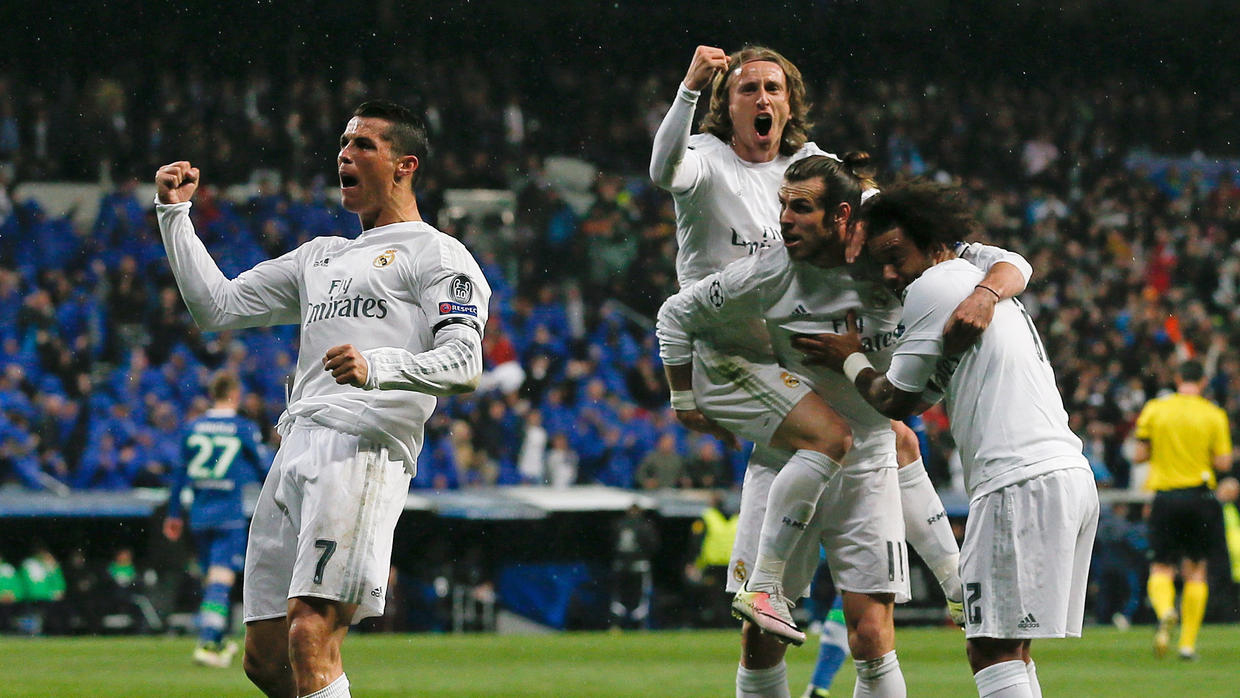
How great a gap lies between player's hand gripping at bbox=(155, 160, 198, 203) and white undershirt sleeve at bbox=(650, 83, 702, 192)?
5.45ft

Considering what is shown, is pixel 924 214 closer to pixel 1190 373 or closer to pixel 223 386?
pixel 1190 373

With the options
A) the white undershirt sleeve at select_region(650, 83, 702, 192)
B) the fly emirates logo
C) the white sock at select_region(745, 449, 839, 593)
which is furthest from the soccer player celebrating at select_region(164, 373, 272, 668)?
the fly emirates logo

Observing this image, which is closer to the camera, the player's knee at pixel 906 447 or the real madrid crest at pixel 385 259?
the real madrid crest at pixel 385 259

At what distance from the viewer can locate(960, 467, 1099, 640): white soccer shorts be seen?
486 cm

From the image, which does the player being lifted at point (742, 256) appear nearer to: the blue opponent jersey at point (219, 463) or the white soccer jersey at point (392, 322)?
the white soccer jersey at point (392, 322)

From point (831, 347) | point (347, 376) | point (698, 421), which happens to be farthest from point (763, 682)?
point (347, 376)

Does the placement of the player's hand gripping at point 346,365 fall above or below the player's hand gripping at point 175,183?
below

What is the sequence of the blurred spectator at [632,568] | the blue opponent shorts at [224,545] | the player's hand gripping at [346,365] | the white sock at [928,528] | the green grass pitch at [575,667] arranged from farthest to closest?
the blurred spectator at [632,568], the blue opponent shorts at [224,545], the green grass pitch at [575,667], the white sock at [928,528], the player's hand gripping at [346,365]

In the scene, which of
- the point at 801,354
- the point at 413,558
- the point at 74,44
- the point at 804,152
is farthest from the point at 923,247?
the point at 74,44

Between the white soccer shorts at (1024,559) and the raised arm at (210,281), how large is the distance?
252 cm

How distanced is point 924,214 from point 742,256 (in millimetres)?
1191

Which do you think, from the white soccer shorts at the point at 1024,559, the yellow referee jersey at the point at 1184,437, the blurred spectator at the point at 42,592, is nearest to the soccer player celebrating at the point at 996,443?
the white soccer shorts at the point at 1024,559

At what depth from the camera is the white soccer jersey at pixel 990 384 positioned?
4922mm

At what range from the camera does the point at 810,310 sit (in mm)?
5867
